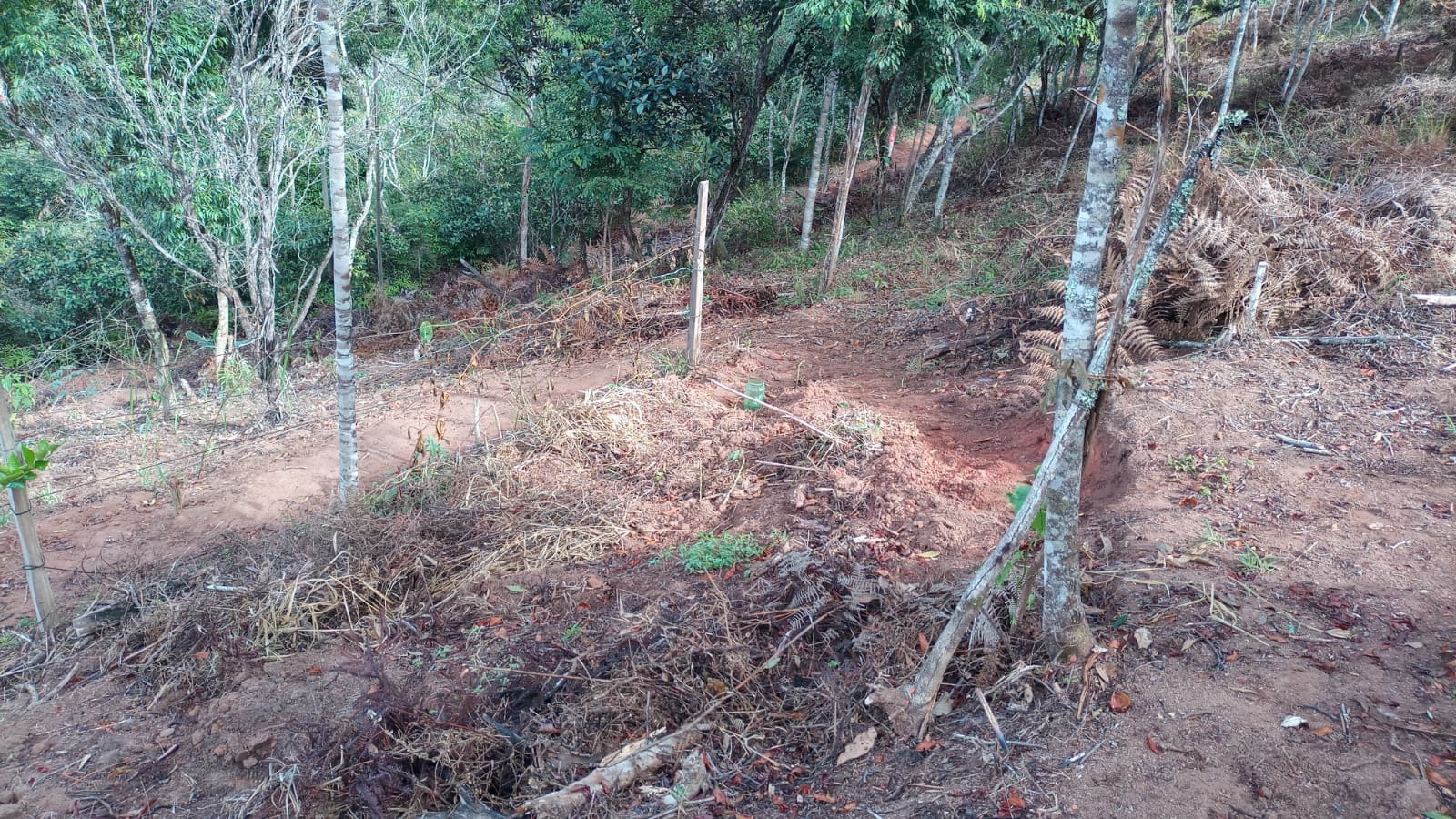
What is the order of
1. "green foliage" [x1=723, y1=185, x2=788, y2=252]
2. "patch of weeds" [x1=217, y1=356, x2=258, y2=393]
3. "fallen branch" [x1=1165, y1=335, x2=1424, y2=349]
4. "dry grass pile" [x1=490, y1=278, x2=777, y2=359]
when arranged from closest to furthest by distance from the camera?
"fallen branch" [x1=1165, y1=335, x2=1424, y2=349], "patch of weeds" [x1=217, y1=356, x2=258, y2=393], "dry grass pile" [x1=490, y1=278, x2=777, y2=359], "green foliage" [x1=723, y1=185, x2=788, y2=252]

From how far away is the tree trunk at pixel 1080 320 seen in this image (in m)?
2.26

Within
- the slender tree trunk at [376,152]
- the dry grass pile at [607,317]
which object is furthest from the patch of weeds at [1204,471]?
the slender tree trunk at [376,152]

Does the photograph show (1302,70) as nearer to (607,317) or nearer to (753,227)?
(753,227)

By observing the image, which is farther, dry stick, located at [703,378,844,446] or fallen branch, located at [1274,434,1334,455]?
dry stick, located at [703,378,844,446]

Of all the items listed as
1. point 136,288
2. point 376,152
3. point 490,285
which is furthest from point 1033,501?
point 376,152

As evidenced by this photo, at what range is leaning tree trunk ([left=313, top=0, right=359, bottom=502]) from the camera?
4.33 meters

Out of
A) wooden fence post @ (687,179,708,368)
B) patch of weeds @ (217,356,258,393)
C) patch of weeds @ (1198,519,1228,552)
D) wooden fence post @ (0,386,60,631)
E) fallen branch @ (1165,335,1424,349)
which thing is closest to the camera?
patch of weeds @ (1198,519,1228,552)

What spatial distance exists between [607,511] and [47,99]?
7556 mm

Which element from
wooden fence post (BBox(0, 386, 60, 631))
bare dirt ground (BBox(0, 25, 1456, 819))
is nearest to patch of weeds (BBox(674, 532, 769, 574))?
bare dirt ground (BBox(0, 25, 1456, 819))

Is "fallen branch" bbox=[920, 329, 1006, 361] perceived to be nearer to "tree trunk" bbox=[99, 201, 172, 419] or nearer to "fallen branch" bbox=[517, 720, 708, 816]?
"fallen branch" bbox=[517, 720, 708, 816]

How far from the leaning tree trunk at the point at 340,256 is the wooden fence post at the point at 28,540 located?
4.87 ft

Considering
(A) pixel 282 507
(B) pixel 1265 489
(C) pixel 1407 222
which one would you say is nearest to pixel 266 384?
(A) pixel 282 507

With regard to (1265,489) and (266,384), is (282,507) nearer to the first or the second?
(266,384)

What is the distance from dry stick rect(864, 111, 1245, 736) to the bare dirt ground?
9 centimetres
